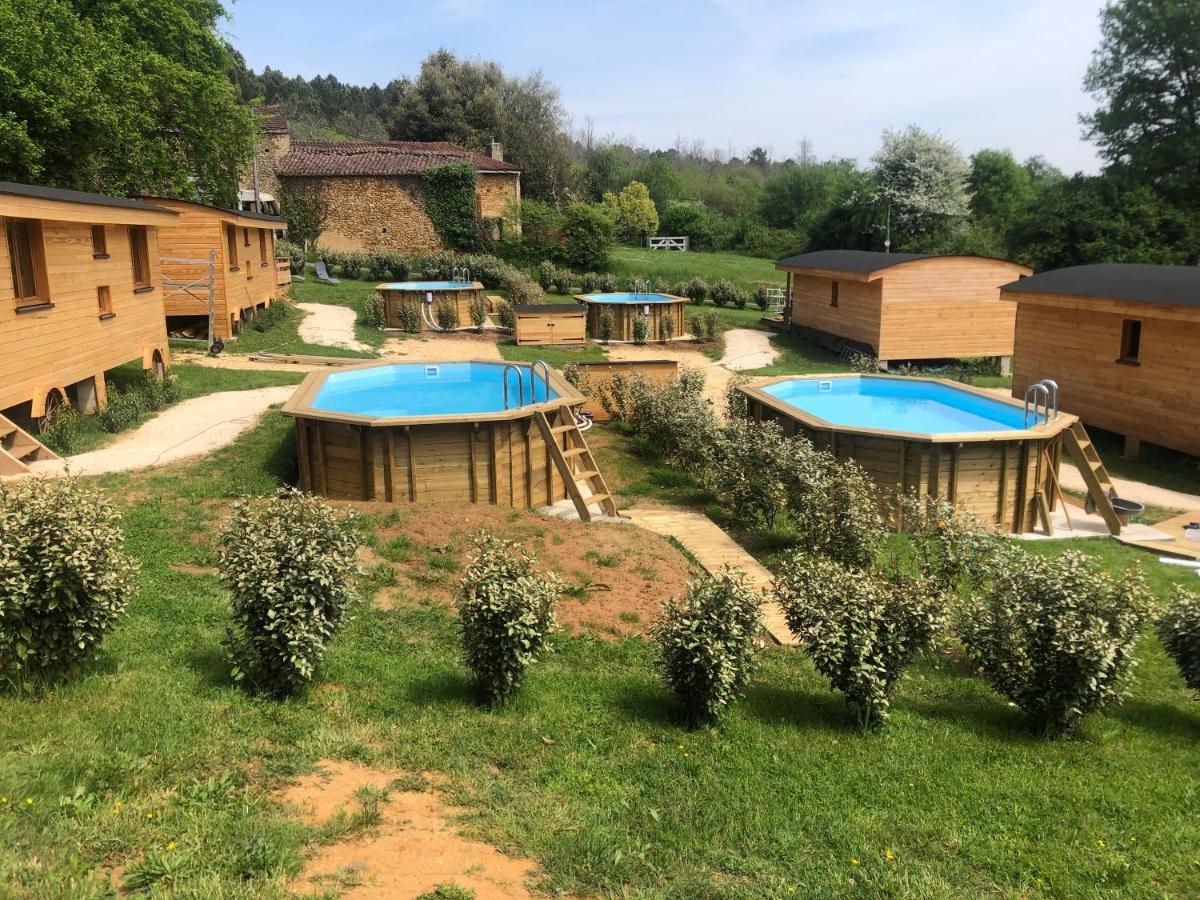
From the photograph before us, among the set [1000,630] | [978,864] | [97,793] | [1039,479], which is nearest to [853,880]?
[978,864]

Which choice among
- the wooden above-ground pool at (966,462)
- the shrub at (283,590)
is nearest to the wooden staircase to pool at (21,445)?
the shrub at (283,590)

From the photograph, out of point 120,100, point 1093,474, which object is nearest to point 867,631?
point 1093,474

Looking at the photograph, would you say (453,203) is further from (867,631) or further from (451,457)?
(867,631)

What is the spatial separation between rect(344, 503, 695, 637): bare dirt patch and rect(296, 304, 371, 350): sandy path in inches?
574

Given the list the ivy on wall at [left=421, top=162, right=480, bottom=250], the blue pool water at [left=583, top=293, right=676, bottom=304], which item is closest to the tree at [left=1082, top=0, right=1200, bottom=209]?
the blue pool water at [left=583, top=293, right=676, bottom=304]

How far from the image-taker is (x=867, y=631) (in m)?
6.59

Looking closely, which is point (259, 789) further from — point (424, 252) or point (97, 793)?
point (424, 252)

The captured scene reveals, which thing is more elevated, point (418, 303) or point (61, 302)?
point (61, 302)

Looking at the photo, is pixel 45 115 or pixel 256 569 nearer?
pixel 256 569

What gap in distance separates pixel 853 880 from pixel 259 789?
315 centimetres

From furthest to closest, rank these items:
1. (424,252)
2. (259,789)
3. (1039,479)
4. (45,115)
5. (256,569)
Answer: (424,252), (45,115), (1039,479), (256,569), (259,789)

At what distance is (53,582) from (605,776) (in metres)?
3.59

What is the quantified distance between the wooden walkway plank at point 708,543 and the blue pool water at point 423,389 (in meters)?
3.67

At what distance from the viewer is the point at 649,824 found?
16.7ft
